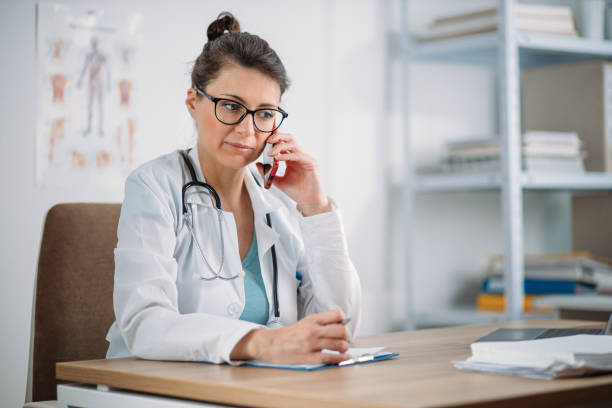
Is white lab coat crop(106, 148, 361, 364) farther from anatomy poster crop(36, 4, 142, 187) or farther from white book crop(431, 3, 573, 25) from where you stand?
white book crop(431, 3, 573, 25)

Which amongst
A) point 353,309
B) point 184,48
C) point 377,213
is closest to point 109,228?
point 353,309

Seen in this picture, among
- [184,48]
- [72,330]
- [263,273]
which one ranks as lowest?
[72,330]

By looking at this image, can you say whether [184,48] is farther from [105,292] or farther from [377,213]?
[105,292]

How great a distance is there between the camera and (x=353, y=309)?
65.4 inches

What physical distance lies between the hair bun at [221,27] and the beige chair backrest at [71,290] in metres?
0.47

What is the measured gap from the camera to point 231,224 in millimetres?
1592

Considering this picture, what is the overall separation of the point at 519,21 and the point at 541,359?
6.68ft

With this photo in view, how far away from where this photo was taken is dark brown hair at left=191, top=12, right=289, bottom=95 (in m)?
1.63

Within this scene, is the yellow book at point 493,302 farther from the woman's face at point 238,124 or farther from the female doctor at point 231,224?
the woman's face at point 238,124

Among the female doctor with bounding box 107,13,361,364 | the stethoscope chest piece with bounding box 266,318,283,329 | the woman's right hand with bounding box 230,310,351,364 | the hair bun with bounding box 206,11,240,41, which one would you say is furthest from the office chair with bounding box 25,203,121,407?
the woman's right hand with bounding box 230,310,351,364

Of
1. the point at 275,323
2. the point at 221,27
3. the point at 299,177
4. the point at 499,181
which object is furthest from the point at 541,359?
the point at 499,181

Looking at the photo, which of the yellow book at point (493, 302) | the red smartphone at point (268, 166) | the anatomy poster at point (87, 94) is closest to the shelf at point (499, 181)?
the yellow book at point (493, 302)

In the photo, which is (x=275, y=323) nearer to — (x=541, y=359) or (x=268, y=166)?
(x=268, y=166)

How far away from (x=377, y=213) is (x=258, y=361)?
1.96m
